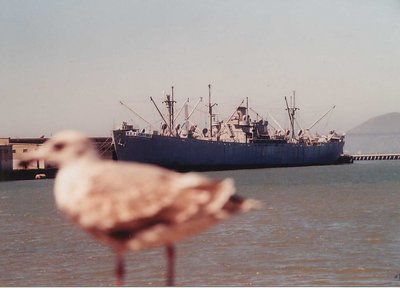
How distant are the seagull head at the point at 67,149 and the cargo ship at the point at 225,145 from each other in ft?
157

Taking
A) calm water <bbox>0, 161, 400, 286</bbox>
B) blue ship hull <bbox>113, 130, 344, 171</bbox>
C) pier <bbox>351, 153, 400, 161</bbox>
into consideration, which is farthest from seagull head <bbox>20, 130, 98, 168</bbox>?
pier <bbox>351, 153, 400, 161</bbox>

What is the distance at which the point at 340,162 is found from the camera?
92.6 m

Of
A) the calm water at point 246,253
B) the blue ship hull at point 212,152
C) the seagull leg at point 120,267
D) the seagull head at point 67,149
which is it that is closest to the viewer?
the seagull head at point 67,149

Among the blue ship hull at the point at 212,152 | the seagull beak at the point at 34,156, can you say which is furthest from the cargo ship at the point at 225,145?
the seagull beak at the point at 34,156

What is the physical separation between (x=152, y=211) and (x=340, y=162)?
93279 mm

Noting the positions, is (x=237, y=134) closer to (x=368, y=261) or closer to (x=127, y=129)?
(x=127, y=129)

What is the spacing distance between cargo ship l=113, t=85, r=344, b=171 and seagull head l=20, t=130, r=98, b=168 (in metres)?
48.0

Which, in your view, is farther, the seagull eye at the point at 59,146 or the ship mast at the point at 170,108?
the ship mast at the point at 170,108

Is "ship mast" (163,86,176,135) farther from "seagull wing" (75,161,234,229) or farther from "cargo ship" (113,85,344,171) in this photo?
"seagull wing" (75,161,234,229)

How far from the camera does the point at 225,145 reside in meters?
64.0

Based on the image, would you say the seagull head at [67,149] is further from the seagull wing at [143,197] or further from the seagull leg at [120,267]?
the seagull leg at [120,267]

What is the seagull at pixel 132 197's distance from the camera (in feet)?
4.56

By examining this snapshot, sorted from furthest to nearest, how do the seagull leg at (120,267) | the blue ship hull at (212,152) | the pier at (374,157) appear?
the pier at (374,157)
the blue ship hull at (212,152)
the seagull leg at (120,267)

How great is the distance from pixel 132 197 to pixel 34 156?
0.23m
